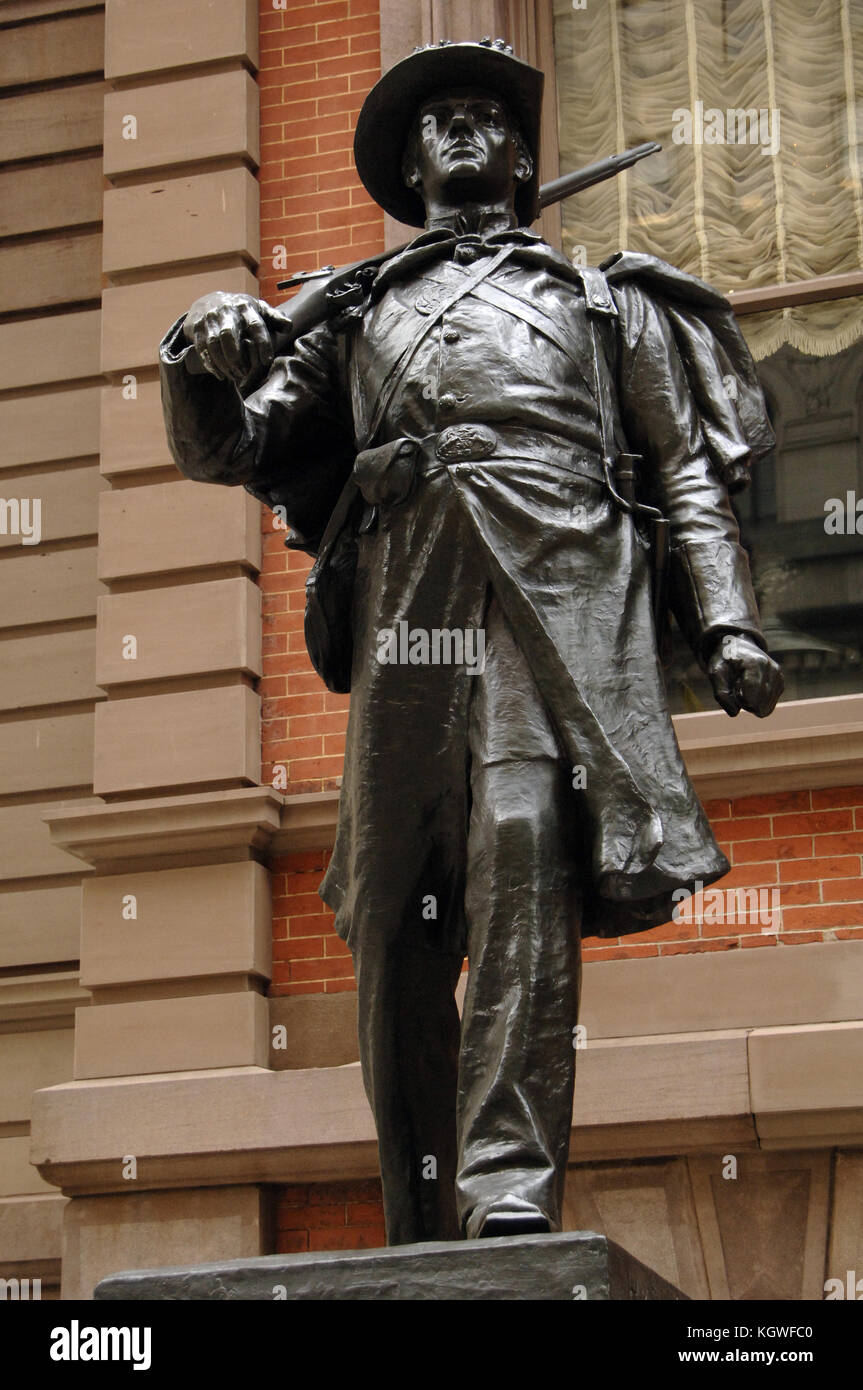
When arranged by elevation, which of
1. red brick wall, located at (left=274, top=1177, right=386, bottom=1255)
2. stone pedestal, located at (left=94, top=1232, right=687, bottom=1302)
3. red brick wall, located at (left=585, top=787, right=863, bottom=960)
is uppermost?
red brick wall, located at (left=585, top=787, right=863, bottom=960)

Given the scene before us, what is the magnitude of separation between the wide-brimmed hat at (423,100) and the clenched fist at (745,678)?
136cm

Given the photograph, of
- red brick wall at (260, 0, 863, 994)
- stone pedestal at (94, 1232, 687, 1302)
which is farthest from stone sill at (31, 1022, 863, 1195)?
stone pedestal at (94, 1232, 687, 1302)

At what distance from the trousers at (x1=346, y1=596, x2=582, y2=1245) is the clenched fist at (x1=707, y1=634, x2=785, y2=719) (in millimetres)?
382

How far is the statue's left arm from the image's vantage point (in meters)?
4.17

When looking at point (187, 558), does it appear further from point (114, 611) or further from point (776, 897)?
point (776, 897)

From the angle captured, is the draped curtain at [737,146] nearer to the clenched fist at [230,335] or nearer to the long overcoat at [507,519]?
the long overcoat at [507,519]

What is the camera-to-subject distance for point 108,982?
8.28m

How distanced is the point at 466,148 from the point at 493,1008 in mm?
2006

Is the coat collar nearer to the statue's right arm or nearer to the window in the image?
the statue's right arm

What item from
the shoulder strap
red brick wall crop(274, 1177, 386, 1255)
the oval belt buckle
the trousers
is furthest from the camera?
red brick wall crop(274, 1177, 386, 1255)

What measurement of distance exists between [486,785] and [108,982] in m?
4.59

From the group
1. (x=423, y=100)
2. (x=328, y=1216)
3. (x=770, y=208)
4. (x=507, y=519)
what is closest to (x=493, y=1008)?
(x=507, y=519)

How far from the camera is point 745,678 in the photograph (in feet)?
13.5
